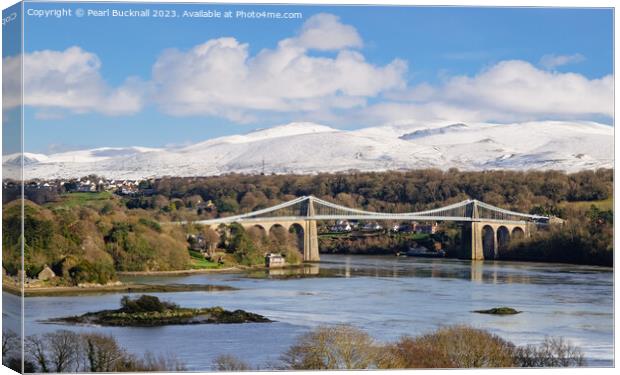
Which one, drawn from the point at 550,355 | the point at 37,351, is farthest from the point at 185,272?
the point at 550,355

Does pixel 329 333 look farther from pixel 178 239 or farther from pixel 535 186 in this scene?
pixel 535 186

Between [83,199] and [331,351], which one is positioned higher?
[83,199]

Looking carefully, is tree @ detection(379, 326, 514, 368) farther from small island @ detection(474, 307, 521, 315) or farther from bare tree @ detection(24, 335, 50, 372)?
bare tree @ detection(24, 335, 50, 372)

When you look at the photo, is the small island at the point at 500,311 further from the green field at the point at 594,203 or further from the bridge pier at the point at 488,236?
the bridge pier at the point at 488,236

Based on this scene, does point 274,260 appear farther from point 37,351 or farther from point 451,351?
point 37,351

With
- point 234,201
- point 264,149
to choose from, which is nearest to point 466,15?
point 264,149

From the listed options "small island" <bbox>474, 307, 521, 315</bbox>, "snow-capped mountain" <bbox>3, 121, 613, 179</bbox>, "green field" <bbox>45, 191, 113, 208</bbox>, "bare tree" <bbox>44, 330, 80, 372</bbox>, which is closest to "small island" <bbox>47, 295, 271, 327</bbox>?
"bare tree" <bbox>44, 330, 80, 372</bbox>

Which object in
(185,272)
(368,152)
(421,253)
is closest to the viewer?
(368,152)
